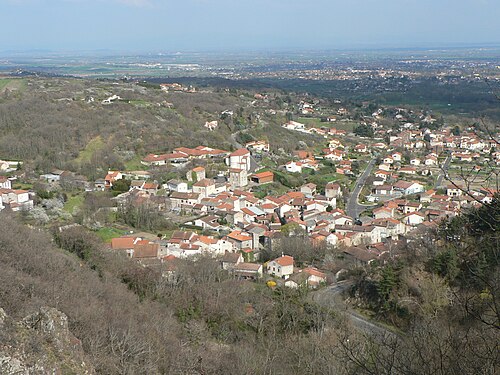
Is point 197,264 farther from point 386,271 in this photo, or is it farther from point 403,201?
point 403,201

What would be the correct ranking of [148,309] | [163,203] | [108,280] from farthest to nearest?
[163,203] → [108,280] → [148,309]

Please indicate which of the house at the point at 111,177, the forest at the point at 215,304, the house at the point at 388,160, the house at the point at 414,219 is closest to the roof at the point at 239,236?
the forest at the point at 215,304

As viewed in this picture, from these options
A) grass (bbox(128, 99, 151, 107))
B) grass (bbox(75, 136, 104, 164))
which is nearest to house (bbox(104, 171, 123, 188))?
grass (bbox(75, 136, 104, 164))

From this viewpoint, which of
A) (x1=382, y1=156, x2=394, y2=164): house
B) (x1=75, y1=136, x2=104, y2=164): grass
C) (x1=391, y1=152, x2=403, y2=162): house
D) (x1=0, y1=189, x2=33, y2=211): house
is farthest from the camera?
(x1=391, y1=152, x2=403, y2=162): house

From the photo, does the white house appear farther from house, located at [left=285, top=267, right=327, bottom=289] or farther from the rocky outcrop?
the rocky outcrop

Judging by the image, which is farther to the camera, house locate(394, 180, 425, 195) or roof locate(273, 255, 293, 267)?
house locate(394, 180, 425, 195)

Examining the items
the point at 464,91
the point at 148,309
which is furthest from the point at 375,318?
the point at 464,91

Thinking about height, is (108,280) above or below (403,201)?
above
